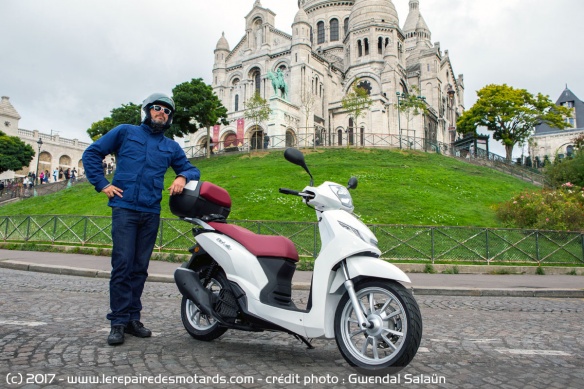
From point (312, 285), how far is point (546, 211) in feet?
47.5

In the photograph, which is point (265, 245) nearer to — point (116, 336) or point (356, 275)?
point (356, 275)

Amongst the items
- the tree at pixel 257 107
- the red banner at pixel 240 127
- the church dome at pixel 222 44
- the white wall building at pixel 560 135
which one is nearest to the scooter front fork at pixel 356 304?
the tree at pixel 257 107

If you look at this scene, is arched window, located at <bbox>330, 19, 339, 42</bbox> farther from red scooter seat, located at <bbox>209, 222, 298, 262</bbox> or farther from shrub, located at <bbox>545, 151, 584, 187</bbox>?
red scooter seat, located at <bbox>209, 222, 298, 262</bbox>

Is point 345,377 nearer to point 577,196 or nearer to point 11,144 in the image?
point 577,196

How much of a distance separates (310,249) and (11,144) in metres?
45.9

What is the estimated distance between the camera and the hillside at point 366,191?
52.3 feet

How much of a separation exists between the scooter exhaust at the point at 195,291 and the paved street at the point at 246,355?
33 centimetres

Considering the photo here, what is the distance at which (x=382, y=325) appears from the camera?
105 inches

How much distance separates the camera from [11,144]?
146 feet

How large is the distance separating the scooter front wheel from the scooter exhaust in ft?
3.63

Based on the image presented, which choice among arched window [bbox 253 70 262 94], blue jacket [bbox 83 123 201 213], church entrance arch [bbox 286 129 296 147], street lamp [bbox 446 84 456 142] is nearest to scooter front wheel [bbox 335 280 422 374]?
blue jacket [bbox 83 123 201 213]

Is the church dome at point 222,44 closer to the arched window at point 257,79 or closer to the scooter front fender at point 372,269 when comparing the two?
the arched window at point 257,79

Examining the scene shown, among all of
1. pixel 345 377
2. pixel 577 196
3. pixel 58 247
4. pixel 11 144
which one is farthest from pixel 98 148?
pixel 11 144

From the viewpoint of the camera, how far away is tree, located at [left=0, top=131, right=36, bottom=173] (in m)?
43.3
